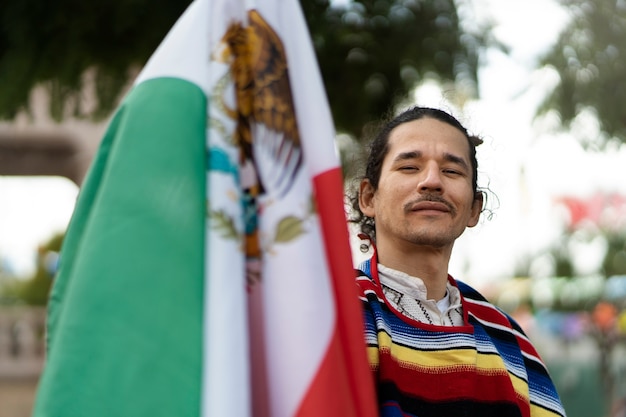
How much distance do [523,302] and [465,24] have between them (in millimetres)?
18862

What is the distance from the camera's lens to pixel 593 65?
4953 millimetres

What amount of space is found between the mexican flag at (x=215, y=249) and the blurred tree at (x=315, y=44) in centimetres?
265

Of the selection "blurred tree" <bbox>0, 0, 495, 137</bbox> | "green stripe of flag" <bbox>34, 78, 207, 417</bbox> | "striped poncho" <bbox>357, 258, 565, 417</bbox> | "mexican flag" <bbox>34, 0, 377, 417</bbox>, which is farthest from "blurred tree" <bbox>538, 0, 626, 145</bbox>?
"green stripe of flag" <bbox>34, 78, 207, 417</bbox>

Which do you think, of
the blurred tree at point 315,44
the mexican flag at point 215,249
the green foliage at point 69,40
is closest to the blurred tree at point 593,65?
the blurred tree at point 315,44

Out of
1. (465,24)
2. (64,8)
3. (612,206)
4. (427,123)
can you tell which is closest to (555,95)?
(465,24)

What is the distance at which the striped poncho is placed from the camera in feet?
5.46

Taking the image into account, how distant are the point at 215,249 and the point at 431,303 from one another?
738mm

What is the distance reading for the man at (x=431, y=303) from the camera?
170cm

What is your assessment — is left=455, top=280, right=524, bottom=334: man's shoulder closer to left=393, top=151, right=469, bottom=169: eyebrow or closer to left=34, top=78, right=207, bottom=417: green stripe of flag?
left=393, top=151, right=469, bottom=169: eyebrow

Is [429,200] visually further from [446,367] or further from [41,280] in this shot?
[41,280]

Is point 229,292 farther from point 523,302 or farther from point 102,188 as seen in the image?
point 523,302

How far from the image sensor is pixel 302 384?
1.28 meters

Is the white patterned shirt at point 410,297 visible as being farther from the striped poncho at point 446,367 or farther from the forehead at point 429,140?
the forehead at point 429,140

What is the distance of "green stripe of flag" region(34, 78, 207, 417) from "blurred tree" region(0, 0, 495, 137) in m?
2.73
